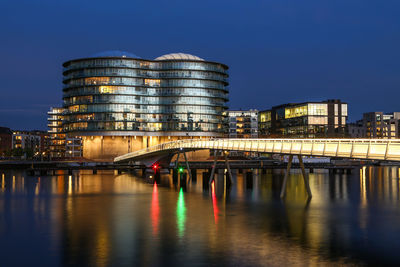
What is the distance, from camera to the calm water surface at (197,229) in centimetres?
3216

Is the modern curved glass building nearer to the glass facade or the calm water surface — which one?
the glass facade

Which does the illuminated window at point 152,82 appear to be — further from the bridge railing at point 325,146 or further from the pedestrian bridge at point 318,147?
the bridge railing at point 325,146

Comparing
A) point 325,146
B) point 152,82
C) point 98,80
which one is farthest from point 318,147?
point 152,82

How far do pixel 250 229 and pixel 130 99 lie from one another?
437 feet

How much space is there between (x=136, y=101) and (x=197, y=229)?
5232 inches

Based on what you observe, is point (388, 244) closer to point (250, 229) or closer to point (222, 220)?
point (250, 229)

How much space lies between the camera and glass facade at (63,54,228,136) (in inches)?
6644

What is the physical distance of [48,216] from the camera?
4975cm

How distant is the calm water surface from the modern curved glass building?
324 ft

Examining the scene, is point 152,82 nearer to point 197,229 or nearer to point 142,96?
point 142,96

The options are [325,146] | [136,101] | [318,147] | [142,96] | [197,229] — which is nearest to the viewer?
[197,229]

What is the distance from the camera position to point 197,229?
139ft

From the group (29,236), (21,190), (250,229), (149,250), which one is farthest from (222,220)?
(21,190)

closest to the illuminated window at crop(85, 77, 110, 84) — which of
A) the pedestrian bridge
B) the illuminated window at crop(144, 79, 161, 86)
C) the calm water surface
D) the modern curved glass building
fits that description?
the modern curved glass building
